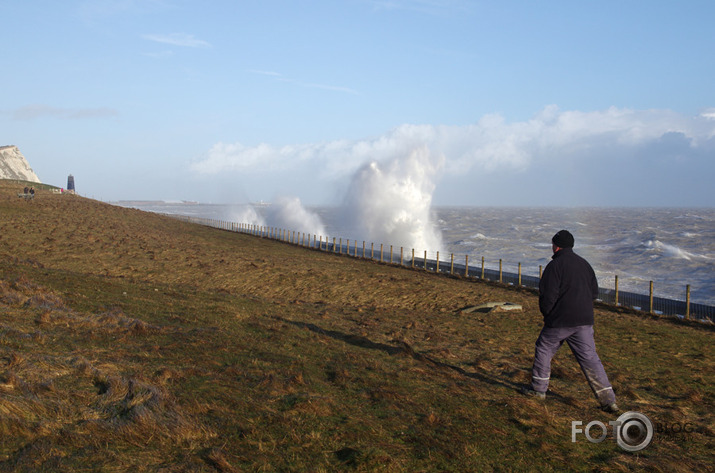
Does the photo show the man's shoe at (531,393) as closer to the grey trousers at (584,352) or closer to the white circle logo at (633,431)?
the grey trousers at (584,352)

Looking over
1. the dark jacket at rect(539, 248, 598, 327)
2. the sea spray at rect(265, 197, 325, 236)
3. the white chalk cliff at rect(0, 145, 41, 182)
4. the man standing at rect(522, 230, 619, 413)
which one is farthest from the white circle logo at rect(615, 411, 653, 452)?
the white chalk cliff at rect(0, 145, 41, 182)

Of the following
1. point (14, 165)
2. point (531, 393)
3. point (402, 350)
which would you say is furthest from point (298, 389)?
point (14, 165)

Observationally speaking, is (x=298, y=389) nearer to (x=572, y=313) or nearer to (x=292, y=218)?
(x=572, y=313)

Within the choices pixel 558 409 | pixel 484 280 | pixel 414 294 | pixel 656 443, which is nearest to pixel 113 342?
pixel 558 409

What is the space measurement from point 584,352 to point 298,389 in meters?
3.34

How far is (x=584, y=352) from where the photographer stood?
6.89 metres

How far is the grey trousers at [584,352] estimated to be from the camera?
6.81 meters

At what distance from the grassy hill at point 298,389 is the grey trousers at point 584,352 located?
11.1 inches

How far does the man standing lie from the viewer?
6824mm

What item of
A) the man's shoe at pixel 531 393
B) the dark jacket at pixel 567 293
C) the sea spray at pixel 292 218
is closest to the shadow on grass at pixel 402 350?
the man's shoe at pixel 531 393

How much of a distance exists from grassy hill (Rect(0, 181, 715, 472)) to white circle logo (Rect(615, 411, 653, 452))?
0.10 meters

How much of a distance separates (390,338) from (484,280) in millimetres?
18979

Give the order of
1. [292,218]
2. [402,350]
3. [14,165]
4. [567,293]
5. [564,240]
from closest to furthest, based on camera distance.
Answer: [567,293] < [564,240] < [402,350] < [292,218] < [14,165]

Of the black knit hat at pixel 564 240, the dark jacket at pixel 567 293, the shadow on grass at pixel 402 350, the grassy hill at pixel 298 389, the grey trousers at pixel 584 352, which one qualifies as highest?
the black knit hat at pixel 564 240
